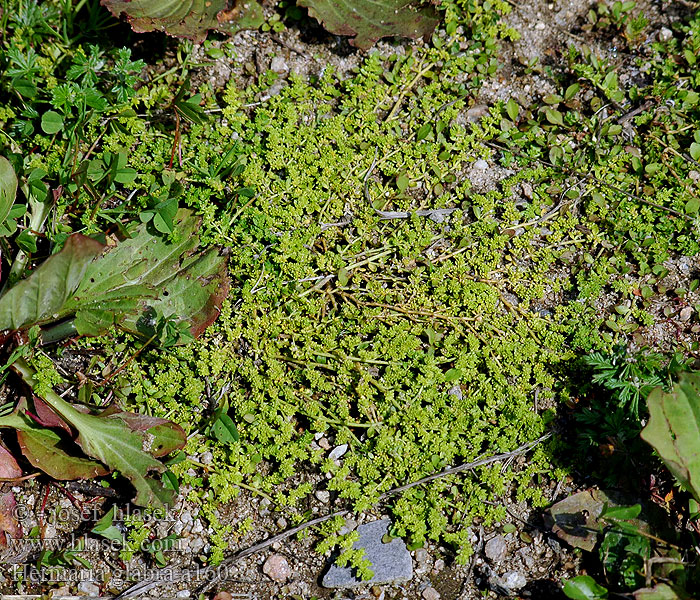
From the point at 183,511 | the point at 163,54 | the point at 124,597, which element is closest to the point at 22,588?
the point at 124,597

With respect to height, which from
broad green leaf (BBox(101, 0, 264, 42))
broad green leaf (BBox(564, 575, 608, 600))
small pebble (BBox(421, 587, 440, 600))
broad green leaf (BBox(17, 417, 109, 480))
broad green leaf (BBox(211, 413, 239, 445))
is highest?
broad green leaf (BBox(101, 0, 264, 42))

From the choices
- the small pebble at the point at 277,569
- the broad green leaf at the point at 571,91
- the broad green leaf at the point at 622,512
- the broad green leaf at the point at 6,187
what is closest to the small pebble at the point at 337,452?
the small pebble at the point at 277,569

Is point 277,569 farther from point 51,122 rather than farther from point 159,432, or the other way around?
point 51,122

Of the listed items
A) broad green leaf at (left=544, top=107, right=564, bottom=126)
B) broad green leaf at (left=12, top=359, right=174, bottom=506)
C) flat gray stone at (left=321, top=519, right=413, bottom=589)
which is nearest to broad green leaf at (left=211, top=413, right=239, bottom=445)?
broad green leaf at (left=12, top=359, right=174, bottom=506)

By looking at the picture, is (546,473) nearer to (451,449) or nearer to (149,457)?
(451,449)

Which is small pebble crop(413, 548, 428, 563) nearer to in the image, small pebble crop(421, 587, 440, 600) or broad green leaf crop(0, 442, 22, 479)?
small pebble crop(421, 587, 440, 600)

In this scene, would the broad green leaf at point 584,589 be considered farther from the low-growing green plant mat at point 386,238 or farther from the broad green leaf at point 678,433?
the broad green leaf at point 678,433
